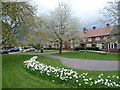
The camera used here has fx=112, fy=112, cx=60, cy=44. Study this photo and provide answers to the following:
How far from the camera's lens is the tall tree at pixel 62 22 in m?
21.8

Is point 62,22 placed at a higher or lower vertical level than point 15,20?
higher

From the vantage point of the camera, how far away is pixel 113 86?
4672 millimetres

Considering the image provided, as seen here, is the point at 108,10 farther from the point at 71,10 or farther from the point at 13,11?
the point at 13,11

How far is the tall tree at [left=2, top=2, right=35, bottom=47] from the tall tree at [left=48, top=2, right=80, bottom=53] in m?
10.4

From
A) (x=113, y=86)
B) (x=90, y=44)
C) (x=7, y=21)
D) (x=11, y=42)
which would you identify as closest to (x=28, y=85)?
(x=113, y=86)

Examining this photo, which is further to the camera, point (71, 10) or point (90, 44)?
point (90, 44)

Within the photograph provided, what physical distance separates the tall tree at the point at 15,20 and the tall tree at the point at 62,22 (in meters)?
10.4

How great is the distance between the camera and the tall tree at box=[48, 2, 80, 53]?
21828 mm

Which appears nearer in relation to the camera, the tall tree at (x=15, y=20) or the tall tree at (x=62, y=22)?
the tall tree at (x=15, y=20)

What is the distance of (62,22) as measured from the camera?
22.0 metres

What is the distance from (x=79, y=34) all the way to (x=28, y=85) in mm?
20616

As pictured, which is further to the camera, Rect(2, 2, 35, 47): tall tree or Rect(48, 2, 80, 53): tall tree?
Rect(48, 2, 80, 53): tall tree

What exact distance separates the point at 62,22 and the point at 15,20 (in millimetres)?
12420

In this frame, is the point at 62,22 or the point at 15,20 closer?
the point at 15,20
